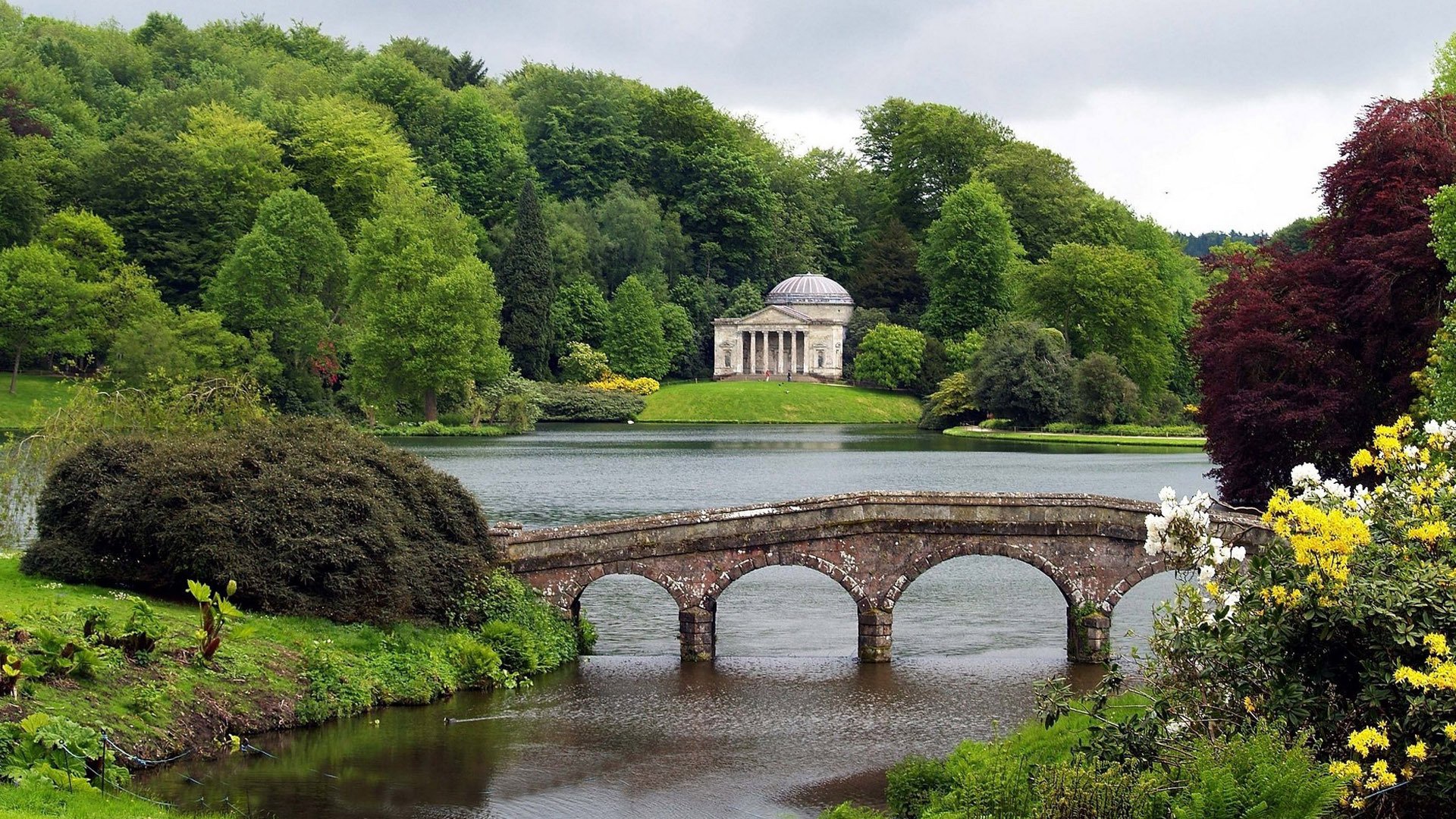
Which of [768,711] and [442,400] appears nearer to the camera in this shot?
[768,711]

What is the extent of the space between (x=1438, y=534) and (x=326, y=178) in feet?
299

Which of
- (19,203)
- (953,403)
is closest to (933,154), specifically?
(953,403)

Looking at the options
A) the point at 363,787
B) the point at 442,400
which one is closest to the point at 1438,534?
the point at 363,787

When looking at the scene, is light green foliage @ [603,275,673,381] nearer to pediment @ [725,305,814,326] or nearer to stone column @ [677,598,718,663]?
pediment @ [725,305,814,326]

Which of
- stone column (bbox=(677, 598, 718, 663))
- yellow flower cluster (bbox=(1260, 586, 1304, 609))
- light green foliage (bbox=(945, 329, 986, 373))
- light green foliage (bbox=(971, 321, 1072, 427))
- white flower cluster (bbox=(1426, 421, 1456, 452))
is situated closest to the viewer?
yellow flower cluster (bbox=(1260, 586, 1304, 609))

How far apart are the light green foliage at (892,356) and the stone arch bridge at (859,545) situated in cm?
8611

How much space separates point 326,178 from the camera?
97375 millimetres

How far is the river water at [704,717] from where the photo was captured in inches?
774

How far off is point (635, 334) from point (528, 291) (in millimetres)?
10622

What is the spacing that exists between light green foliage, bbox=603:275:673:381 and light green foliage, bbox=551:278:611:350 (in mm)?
802

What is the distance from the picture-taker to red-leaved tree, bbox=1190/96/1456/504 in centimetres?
3475

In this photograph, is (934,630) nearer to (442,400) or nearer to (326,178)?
(442,400)

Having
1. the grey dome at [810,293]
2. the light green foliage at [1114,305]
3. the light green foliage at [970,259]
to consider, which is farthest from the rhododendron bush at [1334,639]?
the grey dome at [810,293]

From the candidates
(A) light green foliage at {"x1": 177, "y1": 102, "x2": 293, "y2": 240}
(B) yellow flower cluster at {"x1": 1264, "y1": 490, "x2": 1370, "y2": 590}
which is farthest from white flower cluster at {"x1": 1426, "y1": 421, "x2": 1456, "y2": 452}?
(A) light green foliage at {"x1": 177, "y1": 102, "x2": 293, "y2": 240}
